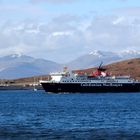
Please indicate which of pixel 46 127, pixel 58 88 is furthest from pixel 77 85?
pixel 46 127

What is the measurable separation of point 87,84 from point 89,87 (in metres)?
1.04

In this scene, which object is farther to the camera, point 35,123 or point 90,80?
point 90,80

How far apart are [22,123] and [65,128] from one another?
7.32 m

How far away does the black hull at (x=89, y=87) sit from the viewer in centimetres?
18388

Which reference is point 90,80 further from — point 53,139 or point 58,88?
point 53,139

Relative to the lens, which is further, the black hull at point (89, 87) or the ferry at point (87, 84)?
the ferry at point (87, 84)

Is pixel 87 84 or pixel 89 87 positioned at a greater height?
pixel 87 84

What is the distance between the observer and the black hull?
18388 centimetres

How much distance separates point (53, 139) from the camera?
51.8 metres

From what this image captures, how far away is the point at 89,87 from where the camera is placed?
187250 millimetres

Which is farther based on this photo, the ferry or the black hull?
the ferry

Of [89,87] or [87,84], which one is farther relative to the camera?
[89,87]

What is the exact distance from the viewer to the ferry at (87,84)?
7244 inches

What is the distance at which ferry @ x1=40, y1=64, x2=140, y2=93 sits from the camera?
184 meters
